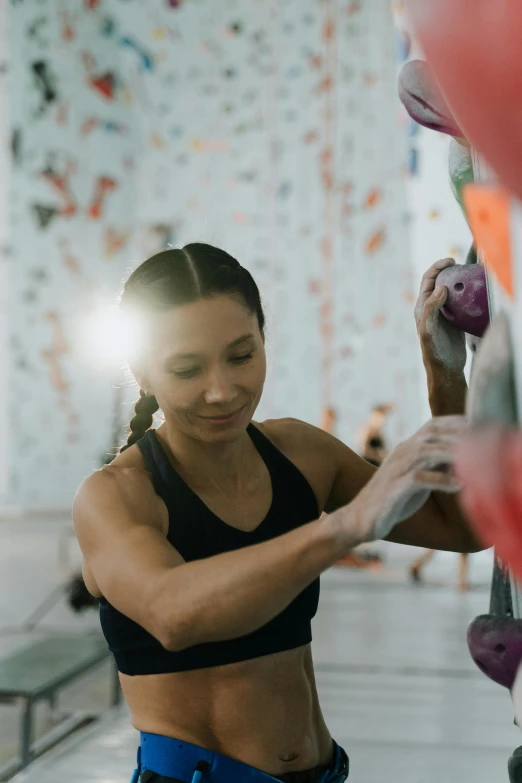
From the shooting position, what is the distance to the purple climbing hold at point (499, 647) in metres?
0.97

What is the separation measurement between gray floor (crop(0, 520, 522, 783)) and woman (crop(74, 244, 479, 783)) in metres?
1.46

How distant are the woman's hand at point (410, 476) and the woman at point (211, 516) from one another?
0.25m

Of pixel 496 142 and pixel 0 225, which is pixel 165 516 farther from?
pixel 0 225

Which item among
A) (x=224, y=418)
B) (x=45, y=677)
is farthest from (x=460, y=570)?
(x=224, y=418)

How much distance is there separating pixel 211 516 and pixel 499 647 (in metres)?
0.38

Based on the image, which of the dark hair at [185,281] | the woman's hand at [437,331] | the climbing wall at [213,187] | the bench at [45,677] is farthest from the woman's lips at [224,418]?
the climbing wall at [213,187]

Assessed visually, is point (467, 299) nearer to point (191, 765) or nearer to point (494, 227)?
point (494, 227)

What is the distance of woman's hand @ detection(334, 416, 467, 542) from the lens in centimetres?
75

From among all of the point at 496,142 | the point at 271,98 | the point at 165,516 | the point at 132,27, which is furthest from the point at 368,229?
the point at 496,142

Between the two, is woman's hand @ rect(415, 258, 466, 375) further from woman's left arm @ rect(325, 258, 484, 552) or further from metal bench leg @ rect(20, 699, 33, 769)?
metal bench leg @ rect(20, 699, 33, 769)

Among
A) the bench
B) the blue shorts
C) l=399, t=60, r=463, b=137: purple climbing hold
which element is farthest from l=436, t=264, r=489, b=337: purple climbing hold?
the bench

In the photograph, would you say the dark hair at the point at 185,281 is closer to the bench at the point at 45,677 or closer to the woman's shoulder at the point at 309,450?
the woman's shoulder at the point at 309,450

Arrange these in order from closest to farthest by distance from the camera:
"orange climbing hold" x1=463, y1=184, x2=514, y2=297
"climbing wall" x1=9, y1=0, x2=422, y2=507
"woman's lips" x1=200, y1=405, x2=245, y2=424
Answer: "orange climbing hold" x1=463, y1=184, x2=514, y2=297 → "woman's lips" x1=200, y1=405, x2=245, y2=424 → "climbing wall" x1=9, y1=0, x2=422, y2=507

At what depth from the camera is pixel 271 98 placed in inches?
243
